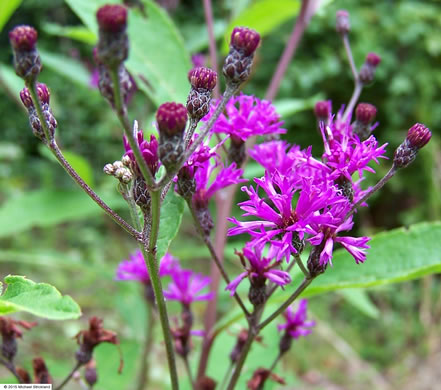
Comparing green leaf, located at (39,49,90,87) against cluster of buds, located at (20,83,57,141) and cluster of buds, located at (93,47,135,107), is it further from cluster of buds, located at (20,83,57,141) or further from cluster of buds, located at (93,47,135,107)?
cluster of buds, located at (93,47,135,107)

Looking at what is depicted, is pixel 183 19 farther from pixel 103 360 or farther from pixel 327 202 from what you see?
pixel 327 202

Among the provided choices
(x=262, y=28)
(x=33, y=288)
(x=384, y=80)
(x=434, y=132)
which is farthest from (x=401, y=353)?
(x=33, y=288)

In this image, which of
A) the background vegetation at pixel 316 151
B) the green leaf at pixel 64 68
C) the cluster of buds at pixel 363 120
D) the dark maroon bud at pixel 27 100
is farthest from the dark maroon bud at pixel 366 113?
the green leaf at pixel 64 68

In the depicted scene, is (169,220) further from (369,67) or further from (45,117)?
(369,67)

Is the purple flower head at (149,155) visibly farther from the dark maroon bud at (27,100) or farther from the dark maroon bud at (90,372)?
the dark maroon bud at (90,372)

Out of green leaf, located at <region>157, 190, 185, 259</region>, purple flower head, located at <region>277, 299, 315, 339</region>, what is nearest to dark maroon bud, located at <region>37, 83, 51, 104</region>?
green leaf, located at <region>157, 190, 185, 259</region>

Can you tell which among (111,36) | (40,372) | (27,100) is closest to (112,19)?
(111,36)
